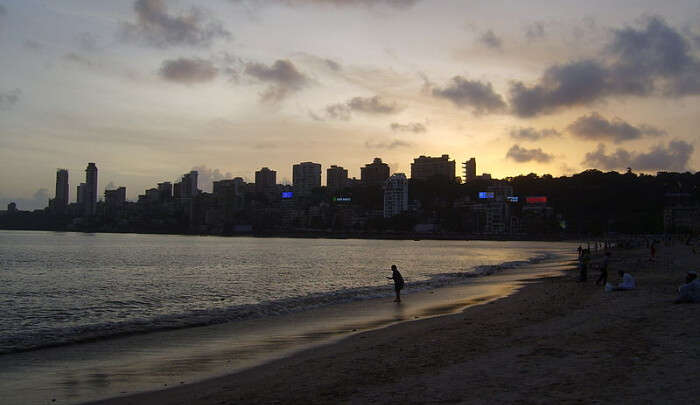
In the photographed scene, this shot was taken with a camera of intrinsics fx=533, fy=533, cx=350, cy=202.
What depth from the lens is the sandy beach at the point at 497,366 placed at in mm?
7914

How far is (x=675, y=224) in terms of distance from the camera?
593 ft

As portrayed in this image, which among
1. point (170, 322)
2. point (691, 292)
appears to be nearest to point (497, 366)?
point (691, 292)

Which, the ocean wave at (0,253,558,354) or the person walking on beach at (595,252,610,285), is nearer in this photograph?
the ocean wave at (0,253,558,354)

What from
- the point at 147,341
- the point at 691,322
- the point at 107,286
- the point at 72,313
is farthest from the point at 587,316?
the point at 107,286

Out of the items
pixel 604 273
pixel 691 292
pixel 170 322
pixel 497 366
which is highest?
pixel 691 292

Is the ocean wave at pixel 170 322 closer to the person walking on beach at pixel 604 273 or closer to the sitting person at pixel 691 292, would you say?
the person walking on beach at pixel 604 273

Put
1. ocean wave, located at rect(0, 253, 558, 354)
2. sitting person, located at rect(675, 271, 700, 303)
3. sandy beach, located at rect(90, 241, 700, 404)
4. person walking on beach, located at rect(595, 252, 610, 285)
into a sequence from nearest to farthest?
1. sandy beach, located at rect(90, 241, 700, 404)
2. sitting person, located at rect(675, 271, 700, 303)
3. ocean wave, located at rect(0, 253, 558, 354)
4. person walking on beach, located at rect(595, 252, 610, 285)

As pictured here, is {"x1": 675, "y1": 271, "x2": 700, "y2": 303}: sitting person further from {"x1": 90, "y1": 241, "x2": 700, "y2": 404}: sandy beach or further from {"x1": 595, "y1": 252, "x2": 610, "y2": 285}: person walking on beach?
{"x1": 595, "y1": 252, "x2": 610, "y2": 285}: person walking on beach

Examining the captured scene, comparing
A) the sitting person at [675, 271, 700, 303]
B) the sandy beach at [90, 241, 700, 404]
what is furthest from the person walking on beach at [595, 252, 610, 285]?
the sandy beach at [90, 241, 700, 404]

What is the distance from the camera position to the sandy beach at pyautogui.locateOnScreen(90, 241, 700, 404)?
7914 millimetres

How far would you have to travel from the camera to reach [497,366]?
982 centimetres

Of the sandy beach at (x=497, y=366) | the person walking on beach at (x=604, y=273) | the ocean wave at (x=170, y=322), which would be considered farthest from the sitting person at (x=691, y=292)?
the ocean wave at (x=170, y=322)

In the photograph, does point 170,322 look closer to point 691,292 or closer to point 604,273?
point 691,292

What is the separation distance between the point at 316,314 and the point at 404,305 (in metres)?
4.54
